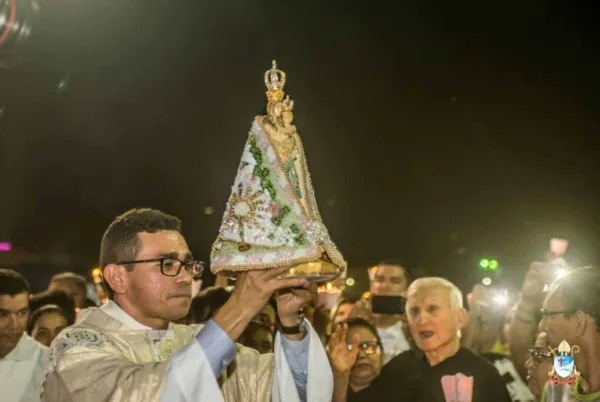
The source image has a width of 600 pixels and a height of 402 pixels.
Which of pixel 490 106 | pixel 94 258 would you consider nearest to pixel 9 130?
pixel 94 258

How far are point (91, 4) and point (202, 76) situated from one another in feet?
9.74

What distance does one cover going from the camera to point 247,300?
2.75 metres

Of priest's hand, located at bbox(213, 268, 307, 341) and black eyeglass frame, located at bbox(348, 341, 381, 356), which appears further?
black eyeglass frame, located at bbox(348, 341, 381, 356)

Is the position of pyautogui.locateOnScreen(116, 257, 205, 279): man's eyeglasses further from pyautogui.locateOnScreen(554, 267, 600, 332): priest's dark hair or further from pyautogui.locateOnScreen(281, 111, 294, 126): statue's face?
pyautogui.locateOnScreen(554, 267, 600, 332): priest's dark hair

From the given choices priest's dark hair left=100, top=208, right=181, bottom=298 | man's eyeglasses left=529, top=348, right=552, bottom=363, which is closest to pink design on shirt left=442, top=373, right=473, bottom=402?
man's eyeglasses left=529, top=348, right=552, bottom=363

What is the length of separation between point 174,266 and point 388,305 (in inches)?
139

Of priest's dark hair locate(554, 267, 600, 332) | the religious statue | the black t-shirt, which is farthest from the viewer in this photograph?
the black t-shirt

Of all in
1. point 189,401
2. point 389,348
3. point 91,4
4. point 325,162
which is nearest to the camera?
point 189,401

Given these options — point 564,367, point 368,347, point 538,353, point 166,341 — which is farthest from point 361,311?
point 166,341

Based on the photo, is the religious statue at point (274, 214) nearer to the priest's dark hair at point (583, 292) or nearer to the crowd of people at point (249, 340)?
the crowd of people at point (249, 340)

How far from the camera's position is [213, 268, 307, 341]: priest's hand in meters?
2.74

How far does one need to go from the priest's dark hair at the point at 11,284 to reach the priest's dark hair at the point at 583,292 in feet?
12.4

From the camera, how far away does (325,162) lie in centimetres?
1468

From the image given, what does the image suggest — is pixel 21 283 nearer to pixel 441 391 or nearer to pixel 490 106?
pixel 441 391
